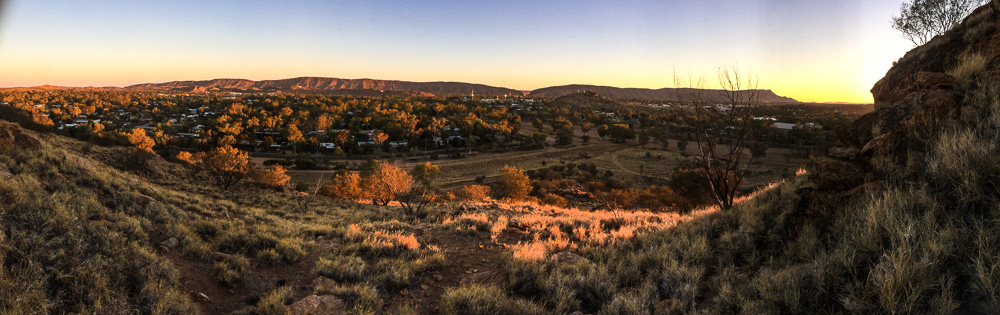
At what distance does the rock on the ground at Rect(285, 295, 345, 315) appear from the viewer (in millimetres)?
4738

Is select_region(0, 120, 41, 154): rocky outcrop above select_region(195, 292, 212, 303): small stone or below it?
above

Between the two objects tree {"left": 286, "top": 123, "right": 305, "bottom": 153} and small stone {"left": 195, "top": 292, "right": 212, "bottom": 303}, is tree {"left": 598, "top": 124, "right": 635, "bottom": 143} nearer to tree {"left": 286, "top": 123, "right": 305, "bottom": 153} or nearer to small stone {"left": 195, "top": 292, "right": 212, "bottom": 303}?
tree {"left": 286, "top": 123, "right": 305, "bottom": 153}

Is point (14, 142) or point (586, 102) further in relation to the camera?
point (586, 102)

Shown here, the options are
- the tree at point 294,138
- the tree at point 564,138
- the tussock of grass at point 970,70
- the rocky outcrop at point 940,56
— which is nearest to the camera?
the tussock of grass at point 970,70

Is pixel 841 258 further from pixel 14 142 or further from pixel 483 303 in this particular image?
pixel 14 142

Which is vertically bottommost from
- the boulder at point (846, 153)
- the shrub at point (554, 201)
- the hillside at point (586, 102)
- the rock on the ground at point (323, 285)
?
the shrub at point (554, 201)

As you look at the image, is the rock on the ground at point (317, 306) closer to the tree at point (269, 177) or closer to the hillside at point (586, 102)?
the tree at point (269, 177)

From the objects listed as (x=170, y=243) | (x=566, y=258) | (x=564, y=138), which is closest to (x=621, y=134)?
(x=564, y=138)

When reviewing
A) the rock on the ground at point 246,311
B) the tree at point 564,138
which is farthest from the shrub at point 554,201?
the tree at point 564,138

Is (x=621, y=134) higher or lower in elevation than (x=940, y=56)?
lower

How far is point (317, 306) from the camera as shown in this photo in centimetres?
487

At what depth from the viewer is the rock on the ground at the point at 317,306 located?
15.5 feet

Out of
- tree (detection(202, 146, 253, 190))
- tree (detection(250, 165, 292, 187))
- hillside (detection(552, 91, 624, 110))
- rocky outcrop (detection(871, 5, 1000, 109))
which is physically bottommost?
tree (detection(250, 165, 292, 187))

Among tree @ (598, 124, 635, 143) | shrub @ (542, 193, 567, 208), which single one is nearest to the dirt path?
shrub @ (542, 193, 567, 208)
